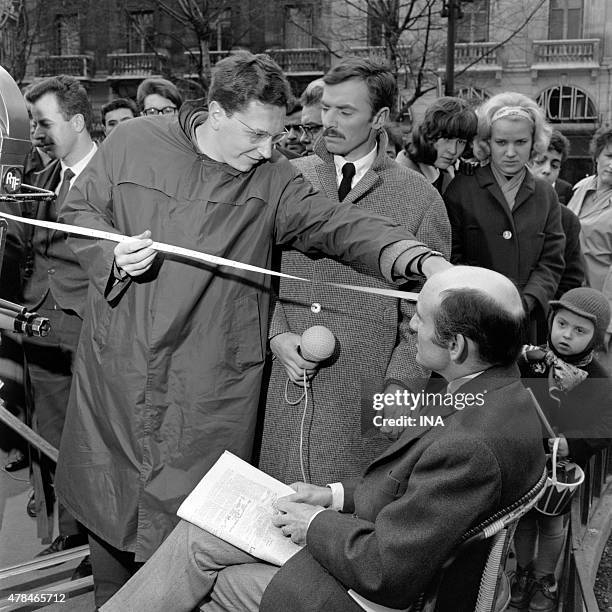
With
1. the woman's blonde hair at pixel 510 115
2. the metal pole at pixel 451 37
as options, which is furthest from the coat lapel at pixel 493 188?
the metal pole at pixel 451 37

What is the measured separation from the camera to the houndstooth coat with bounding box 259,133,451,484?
9.90ft

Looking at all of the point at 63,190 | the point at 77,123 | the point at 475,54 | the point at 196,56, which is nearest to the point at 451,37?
the point at 77,123

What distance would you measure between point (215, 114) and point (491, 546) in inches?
63.5

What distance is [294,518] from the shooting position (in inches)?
95.0

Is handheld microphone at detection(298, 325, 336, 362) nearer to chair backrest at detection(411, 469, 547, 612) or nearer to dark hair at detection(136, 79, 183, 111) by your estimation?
chair backrest at detection(411, 469, 547, 612)

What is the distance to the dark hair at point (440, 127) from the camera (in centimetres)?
444

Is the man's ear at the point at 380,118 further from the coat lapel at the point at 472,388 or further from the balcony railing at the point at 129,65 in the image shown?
the balcony railing at the point at 129,65

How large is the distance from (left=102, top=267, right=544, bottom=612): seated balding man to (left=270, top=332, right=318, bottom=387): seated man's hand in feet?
1.97

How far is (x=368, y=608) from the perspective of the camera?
2.13m

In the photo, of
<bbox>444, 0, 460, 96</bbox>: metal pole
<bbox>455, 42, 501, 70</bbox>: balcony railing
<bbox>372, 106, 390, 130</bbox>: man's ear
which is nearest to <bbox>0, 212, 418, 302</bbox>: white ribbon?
<bbox>372, 106, 390, 130</bbox>: man's ear

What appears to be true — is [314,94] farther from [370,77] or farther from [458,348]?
[458,348]

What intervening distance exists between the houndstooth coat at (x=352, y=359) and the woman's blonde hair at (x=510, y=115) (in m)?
1.15

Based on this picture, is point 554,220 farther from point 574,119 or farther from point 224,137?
point 574,119

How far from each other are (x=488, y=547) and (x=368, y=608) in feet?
1.09
